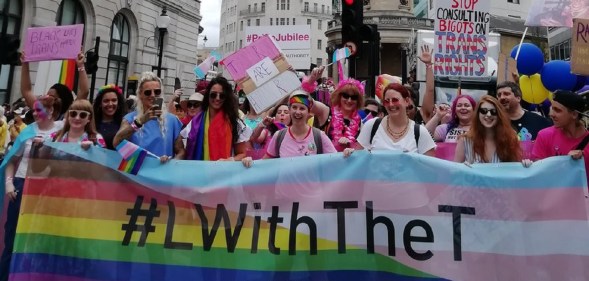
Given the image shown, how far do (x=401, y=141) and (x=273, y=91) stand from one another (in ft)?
6.18

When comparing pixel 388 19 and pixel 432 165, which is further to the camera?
pixel 388 19

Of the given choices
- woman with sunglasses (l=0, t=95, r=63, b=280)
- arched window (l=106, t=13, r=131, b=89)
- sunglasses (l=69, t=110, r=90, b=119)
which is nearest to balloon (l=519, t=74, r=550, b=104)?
sunglasses (l=69, t=110, r=90, b=119)

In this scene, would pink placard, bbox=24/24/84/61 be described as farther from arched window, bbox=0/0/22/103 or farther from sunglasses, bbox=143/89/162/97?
arched window, bbox=0/0/22/103

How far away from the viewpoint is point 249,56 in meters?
5.63

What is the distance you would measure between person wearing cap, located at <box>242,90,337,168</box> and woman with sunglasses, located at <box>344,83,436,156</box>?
355 millimetres

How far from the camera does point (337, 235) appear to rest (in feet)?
11.1

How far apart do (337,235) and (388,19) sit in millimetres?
46285

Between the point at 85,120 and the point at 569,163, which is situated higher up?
the point at 85,120

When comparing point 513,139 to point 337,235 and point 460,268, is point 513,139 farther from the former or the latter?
point 337,235

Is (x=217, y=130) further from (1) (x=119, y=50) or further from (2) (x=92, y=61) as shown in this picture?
(1) (x=119, y=50)

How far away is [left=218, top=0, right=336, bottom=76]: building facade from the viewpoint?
9675cm

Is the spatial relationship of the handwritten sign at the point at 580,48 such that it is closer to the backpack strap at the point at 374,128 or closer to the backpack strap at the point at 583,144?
the backpack strap at the point at 583,144

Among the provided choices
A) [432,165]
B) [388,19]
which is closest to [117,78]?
[432,165]

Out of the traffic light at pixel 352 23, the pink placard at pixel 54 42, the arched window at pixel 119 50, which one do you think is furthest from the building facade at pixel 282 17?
the pink placard at pixel 54 42
